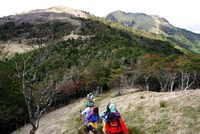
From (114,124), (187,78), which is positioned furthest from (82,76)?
(114,124)

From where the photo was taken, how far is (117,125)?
1262 cm

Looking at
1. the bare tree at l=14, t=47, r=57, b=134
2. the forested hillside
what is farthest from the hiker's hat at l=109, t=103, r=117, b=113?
the forested hillside

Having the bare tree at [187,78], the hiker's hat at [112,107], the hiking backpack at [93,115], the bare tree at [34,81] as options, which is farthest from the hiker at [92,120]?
the bare tree at [187,78]

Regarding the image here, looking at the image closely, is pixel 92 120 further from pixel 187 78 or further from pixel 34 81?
pixel 187 78

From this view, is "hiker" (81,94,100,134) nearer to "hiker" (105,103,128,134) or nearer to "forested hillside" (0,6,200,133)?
"hiker" (105,103,128,134)

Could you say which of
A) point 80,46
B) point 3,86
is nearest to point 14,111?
point 3,86

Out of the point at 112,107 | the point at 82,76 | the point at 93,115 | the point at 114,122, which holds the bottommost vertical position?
the point at 82,76

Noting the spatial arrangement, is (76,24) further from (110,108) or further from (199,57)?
(110,108)

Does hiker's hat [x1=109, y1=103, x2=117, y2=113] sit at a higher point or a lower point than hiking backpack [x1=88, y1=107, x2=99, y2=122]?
higher

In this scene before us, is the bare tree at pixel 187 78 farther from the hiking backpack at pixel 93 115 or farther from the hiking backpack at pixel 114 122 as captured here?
the hiking backpack at pixel 114 122

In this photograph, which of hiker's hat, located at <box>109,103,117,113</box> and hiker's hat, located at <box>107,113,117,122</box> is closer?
hiker's hat, located at <box>107,113,117,122</box>

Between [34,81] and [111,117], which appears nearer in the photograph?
[111,117]

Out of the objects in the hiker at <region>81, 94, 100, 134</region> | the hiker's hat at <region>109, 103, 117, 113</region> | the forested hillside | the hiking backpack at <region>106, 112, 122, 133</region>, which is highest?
the hiker's hat at <region>109, 103, 117, 113</region>

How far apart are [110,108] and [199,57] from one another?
51.5m
